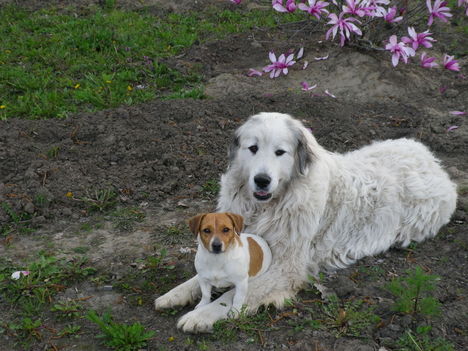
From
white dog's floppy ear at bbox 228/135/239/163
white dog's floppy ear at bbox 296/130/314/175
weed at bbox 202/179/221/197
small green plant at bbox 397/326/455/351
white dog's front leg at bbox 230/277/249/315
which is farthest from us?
weed at bbox 202/179/221/197

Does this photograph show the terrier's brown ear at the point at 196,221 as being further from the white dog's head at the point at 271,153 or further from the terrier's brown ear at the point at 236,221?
the white dog's head at the point at 271,153

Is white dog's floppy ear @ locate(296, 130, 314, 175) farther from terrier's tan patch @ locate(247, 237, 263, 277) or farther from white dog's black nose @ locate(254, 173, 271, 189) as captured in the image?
terrier's tan patch @ locate(247, 237, 263, 277)

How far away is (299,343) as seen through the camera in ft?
11.3

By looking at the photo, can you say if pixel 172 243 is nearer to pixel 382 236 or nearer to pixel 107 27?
pixel 382 236

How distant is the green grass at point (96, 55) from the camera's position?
7207 mm

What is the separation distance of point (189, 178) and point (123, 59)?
3591 mm

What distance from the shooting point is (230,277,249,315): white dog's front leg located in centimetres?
366

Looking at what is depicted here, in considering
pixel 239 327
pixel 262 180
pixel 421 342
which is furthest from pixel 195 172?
pixel 421 342

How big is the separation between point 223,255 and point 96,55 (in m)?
6.06

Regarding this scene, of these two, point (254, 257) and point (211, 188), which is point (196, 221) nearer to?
point (254, 257)

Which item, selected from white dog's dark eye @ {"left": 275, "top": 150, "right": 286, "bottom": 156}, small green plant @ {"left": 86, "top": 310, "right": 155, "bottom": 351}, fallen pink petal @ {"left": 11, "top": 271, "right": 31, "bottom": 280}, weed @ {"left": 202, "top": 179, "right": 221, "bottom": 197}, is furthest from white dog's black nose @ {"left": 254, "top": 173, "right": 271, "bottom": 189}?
fallen pink petal @ {"left": 11, "top": 271, "right": 31, "bottom": 280}

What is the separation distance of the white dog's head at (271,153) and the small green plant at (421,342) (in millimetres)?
1408

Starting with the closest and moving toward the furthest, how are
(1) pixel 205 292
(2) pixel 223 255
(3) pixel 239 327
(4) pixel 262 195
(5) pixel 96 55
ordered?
(2) pixel 223 255 → (3) pixel 239 327 → (1) pixel 205 292 → (4) pixel 262 195 → (5) pixel 96 55

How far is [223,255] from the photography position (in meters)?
3.47
